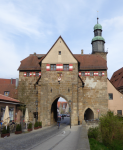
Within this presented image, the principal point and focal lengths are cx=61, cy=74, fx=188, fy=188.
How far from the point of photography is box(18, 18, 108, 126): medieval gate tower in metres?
26.2

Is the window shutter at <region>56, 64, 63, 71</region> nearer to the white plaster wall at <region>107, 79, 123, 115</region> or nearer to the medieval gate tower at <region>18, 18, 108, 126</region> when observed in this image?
the medieval gate tower at <region>18, 18, 108, 126</region>

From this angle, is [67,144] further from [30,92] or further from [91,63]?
[91,63]

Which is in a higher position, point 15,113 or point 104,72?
point 104,72

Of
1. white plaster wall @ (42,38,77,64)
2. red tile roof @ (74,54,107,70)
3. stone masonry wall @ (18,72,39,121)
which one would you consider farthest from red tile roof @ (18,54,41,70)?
red tile roof @ (74,54,107,70)

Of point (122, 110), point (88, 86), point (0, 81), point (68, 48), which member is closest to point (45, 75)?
point (68, 48)

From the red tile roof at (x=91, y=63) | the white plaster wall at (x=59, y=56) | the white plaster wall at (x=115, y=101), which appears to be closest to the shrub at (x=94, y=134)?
the white plaster wall at (x=59, y=56)

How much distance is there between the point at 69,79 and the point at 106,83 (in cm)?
751

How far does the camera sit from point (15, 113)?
2392cm

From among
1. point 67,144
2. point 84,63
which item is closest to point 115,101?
point 84,63

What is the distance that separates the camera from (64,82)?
2655cm

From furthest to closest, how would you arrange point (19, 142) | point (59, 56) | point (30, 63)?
1. point (30, 63)
2. point (59, 56)
3. point (19, 142)

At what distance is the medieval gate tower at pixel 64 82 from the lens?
2622 cm

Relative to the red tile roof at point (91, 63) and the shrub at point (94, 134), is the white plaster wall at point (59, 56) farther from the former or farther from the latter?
the shrub at point (94, 134)

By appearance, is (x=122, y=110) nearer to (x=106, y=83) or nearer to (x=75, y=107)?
(x=106, y=83)
